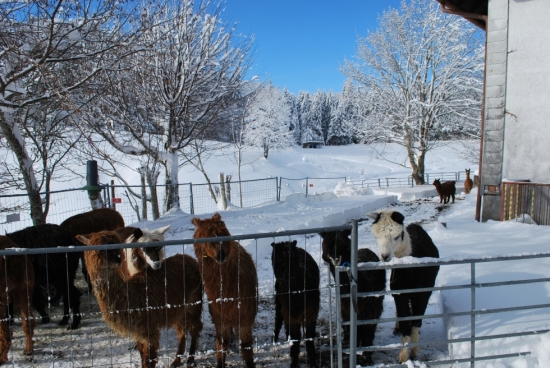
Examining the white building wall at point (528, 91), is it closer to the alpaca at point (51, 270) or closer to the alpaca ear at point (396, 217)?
the alpaca ear at point (396, 217)

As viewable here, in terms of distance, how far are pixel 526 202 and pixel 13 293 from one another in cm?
1058

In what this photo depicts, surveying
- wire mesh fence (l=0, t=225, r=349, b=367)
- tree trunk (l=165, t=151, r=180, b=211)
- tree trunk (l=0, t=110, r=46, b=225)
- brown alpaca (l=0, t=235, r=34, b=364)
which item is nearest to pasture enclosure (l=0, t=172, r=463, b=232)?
tree trunk (l=0, t=110, r=46, b=225)

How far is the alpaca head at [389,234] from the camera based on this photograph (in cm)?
401

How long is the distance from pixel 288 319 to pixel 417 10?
24.9m

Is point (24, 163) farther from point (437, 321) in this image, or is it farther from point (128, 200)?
point (128, 200)

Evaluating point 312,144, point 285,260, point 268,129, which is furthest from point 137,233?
point 312,144

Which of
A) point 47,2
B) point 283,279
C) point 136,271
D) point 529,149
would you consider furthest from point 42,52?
point 529,149

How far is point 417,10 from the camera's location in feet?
77.7

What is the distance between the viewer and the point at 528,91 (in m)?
9.48

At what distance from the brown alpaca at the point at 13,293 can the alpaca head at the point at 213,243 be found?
1.88 meters

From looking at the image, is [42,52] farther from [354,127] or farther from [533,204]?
[354,127]

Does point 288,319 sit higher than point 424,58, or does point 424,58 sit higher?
point 424,58

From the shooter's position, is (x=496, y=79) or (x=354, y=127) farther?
(x=354, y=127)

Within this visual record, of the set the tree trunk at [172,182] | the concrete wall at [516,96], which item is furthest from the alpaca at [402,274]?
the tree trunk at [172,182]
